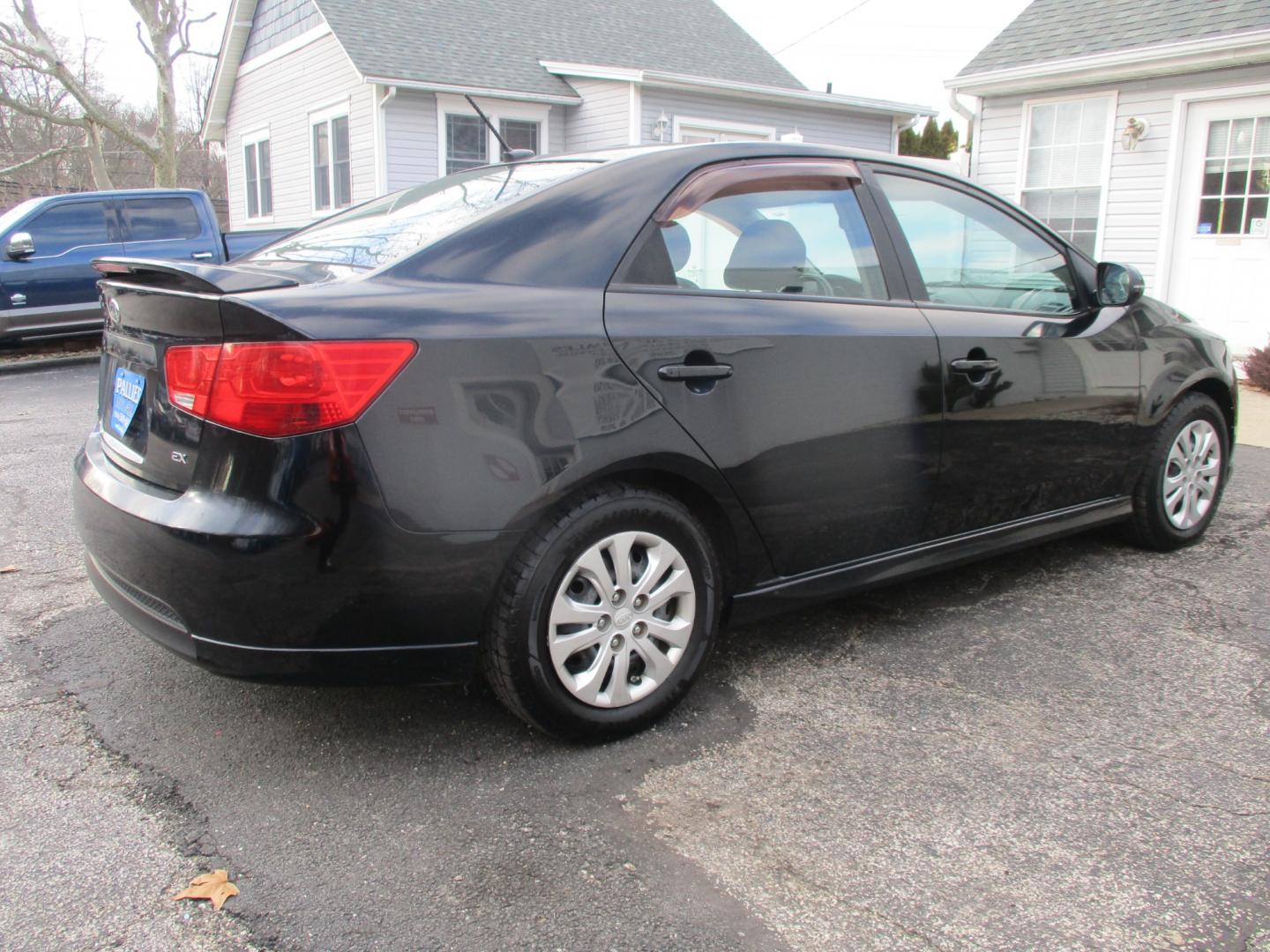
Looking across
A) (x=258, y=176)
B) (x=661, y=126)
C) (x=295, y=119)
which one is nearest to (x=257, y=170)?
(x=258, y=176)

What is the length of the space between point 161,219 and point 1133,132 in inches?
399

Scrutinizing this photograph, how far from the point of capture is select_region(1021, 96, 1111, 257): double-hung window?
428 inches

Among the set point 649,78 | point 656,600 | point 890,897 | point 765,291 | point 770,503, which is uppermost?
point 649,78

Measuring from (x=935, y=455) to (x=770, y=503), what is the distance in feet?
2.28

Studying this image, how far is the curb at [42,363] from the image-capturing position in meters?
10.7

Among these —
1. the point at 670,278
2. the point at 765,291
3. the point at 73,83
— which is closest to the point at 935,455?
the point at 765,291

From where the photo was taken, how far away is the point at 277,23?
18625 mm

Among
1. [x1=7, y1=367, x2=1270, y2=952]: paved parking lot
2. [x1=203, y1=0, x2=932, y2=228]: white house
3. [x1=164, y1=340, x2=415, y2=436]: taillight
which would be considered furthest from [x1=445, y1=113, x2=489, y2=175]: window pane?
[x1=164, y1=340, x2=415, y2=436]: taillight

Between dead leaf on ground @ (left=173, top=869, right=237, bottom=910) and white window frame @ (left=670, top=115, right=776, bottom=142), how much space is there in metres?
14.7

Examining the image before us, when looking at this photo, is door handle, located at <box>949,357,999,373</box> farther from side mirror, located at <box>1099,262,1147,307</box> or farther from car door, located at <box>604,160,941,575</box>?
side mirror, located at <box>1099,262,1147,307</box>

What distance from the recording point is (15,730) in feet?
9.06

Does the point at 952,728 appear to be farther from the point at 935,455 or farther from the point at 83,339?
the point at 83,339

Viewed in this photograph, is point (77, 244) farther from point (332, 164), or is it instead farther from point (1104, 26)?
point (1104, 26)

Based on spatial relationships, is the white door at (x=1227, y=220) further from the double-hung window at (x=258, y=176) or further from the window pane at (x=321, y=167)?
the double-hung window at (x=258, y=176)
